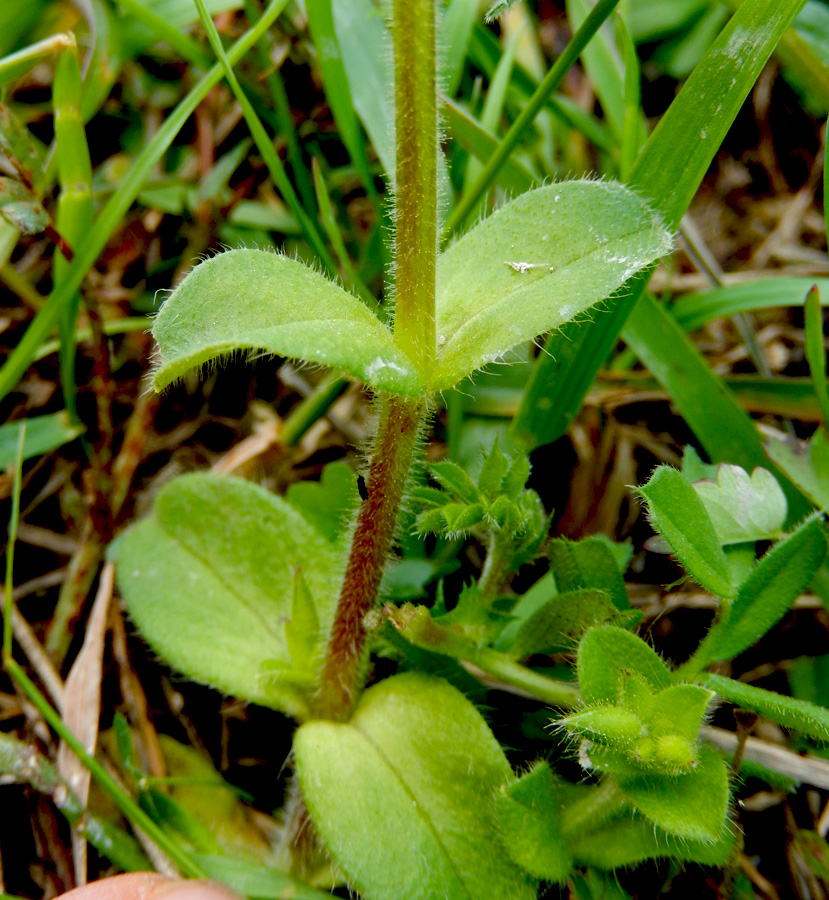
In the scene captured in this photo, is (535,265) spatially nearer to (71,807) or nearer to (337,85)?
(337,85)

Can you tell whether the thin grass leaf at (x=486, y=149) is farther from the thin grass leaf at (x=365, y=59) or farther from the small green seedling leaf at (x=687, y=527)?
the small green seedling leaf at (x=687, y=527)

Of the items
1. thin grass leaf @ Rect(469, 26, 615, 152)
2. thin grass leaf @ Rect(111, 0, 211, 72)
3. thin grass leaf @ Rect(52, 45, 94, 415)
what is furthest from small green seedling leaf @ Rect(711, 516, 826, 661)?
thin grass leaf @ Rect(111, 0, 211, 72)

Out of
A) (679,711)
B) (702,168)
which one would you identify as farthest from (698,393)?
(679,711)

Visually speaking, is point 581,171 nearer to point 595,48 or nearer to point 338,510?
point 595,48

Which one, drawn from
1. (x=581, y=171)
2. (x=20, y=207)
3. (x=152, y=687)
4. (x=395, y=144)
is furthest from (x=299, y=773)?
(x=581, y=171)

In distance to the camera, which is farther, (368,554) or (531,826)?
(368,554)

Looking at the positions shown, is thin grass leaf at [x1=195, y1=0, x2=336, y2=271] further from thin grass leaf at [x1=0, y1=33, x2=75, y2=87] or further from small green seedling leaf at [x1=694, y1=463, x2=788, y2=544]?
small green seedling leaf at [x1=694, y1=463, x2=788, y2=544]
